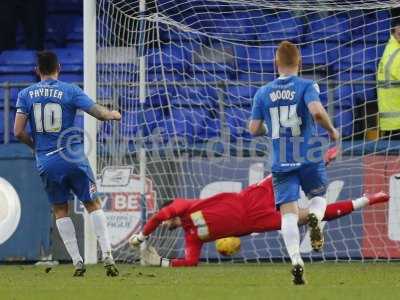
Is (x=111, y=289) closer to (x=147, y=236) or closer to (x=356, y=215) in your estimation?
(x=147, y=236)

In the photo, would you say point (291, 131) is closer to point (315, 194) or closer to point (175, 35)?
point (315, 194)

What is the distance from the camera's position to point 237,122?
43.0 feet

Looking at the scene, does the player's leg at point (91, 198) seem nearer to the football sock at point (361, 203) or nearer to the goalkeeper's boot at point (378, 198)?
the football sock at point (361, 203)

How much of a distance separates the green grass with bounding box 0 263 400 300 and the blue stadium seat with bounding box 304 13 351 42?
2791 mm

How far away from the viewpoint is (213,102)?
13.0m

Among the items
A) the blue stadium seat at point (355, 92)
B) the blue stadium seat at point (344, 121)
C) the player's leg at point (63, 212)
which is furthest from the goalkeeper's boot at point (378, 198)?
the player's leg at point (63, 212)

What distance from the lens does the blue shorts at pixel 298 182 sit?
9.20 metres

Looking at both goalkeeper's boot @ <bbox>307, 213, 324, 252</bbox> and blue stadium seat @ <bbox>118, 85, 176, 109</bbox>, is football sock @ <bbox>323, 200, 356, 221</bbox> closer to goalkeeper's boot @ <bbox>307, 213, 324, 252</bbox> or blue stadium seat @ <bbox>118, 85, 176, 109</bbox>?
blue stadium seat @ <bbox>118, 85, 176, 109</bbox>

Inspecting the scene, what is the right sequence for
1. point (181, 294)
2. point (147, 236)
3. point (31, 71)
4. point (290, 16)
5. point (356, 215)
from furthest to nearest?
1. point (31, 71)
2. point (290, 16)
3. point (356, 215)
4. point (147, 236)
5. point (181, 294)

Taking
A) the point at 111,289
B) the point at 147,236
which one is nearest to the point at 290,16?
the point at 147,236

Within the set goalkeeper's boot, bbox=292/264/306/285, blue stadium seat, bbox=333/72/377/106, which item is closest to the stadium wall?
blue stadium seat, bbox=333/72/377/106

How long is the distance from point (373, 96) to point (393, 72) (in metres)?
0.39

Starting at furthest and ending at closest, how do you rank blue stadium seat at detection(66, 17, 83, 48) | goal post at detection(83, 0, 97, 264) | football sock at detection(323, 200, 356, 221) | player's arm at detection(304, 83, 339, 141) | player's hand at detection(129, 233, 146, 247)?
blue stadium seat at detection(66, 17, 83, 48) < goal post at detection(83, 0, 97, 264) < player's hand at detection(129, 233, 146, 247) < football sock at detection(323, 200, 356, 221) < player's arm at detection(304, 83, 339, 141)

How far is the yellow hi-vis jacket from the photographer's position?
12422 millimetres
